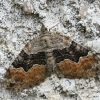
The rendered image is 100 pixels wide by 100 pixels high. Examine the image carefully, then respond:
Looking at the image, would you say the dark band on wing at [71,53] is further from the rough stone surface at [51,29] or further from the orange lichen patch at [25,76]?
the orange lichen patch at [25,76]

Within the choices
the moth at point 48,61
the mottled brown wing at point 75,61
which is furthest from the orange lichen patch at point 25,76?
the mottled brown wing at point 75,61

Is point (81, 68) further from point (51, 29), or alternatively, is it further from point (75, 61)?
point (51, 29)

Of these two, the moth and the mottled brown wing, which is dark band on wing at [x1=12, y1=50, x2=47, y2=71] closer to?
the moth

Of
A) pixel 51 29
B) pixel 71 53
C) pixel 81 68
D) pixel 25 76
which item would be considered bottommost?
pixel 25 76

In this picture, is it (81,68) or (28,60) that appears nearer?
(81,68)

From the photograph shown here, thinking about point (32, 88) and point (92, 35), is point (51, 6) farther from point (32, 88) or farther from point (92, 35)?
point (32, 88)

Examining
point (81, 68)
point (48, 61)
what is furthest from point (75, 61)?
point (48, 61)

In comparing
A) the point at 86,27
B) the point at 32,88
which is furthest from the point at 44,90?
the point at 86,27
